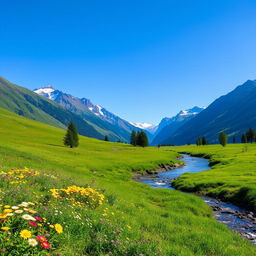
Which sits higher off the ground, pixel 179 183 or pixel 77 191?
pixel 77 191

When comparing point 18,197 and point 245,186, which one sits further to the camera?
point 245,186

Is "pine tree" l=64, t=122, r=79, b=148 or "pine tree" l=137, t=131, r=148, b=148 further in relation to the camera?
"pine tree" l=137, t=131, r=148, b=148

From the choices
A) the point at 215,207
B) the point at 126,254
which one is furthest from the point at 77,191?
the point at 215,207

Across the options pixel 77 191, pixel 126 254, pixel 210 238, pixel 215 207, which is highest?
pixel 77 191

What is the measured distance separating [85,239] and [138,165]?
53974 millimetres

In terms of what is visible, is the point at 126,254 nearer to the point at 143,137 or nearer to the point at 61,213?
the point at 61,213

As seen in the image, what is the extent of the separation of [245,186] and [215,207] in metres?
8.15

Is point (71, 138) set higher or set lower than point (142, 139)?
higher

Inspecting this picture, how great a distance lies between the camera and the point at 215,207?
89.9 ft

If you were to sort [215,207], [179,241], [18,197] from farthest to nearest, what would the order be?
1. [215,207]
2. [179,241]
3. [18,197]

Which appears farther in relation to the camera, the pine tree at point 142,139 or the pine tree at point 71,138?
the pine tree at point 142,139

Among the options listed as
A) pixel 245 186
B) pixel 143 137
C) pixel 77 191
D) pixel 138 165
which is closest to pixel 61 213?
pixel 77 191

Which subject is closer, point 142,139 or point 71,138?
point 71,138

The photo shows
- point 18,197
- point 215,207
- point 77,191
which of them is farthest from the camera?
point 215,207
